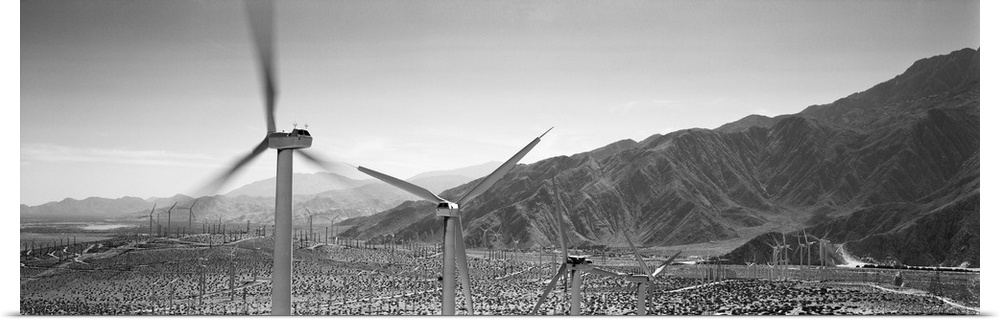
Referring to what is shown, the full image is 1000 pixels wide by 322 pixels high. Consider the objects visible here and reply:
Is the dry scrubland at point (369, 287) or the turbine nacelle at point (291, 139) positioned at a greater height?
the turbine nacelle at point (291, 139)

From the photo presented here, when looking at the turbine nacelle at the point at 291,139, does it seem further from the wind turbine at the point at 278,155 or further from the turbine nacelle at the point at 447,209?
the turbine nacelle at the point at 447,209

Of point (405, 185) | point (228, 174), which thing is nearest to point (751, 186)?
point (405, 185)

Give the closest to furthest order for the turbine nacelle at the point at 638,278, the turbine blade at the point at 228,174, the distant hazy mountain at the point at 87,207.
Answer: the turbine blade at the point at 228,174, the turbine nacelle at the point at 638,278, the distant hazy mountain at the point at 87,207

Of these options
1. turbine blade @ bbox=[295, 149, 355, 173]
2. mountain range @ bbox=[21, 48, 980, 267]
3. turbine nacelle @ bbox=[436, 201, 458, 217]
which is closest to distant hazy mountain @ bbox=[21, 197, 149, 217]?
mountain range @ bbox=[21, 48, 980, 267]

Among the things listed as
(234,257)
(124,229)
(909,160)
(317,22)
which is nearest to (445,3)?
(317,22)

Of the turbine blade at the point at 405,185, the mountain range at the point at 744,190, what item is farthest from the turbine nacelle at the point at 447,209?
the mountain range at the point at 744,190
